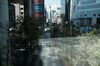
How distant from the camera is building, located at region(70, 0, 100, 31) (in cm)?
398

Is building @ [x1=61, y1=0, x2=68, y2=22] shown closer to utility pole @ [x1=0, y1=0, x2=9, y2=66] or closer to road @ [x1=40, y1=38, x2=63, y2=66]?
road @ [x1=40, y1=38, x2=63, y2=66]

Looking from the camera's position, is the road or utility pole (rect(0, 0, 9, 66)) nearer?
utility pole (rect(0, 0, 9, 66))

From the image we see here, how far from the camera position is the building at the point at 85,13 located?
13.1 ft

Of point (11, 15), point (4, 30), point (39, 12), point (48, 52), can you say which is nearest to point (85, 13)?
point (39, 12)

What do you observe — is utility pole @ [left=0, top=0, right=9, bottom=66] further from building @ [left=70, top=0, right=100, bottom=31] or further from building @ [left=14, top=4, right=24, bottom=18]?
building @ [left=70, top=0, right=100, bottom=31]

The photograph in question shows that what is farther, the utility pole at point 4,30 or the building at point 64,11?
the building at point 64,11

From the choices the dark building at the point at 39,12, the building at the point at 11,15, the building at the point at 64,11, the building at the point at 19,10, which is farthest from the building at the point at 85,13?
the building at the point at 11,15

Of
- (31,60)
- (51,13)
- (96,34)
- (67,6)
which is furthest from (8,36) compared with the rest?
(96,34)

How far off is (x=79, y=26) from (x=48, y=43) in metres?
0.64

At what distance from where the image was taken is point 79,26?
411 centimetres

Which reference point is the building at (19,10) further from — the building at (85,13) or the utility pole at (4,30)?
the building at (85,13)

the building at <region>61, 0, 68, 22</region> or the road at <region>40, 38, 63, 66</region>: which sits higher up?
the building at <region>61, 0, 68, 22</region>

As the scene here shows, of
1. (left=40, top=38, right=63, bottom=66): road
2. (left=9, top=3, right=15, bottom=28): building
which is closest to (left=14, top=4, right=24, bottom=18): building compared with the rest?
(left=9, top=3, right=15, bottom=28): building

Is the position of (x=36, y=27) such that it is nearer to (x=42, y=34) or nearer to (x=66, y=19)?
(x=42, y=34)
